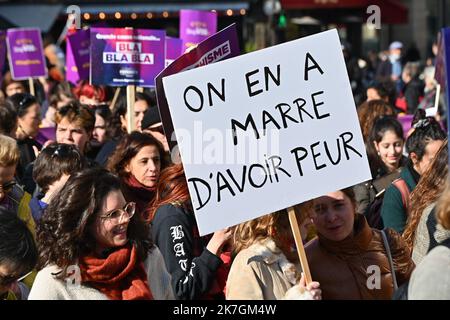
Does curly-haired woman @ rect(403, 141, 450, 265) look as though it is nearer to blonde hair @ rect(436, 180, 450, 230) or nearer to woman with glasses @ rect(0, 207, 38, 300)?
blonde hair @ rect(436, 180, 450, 230)

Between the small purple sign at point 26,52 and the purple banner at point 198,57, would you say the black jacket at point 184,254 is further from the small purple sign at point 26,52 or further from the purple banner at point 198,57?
the small purple sign at point 26,52

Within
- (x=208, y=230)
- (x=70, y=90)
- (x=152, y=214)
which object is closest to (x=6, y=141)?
(x=152, y=214)

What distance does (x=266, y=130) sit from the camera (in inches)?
170

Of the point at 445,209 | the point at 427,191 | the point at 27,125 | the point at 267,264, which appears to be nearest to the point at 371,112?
the point at 27,125

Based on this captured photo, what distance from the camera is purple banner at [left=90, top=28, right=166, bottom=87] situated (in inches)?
390

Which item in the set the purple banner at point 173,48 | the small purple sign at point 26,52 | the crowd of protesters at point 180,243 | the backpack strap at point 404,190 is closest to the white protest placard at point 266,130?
the crowd of protesters at point 180,243

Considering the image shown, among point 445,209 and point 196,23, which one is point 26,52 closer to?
point 196,23

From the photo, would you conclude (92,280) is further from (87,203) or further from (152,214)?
(152,214)

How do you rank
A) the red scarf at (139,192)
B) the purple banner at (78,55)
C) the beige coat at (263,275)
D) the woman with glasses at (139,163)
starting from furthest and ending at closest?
the purple banner at (78,55), the woman with glasses at (139,163), the red scarf at (139,192), the beige coat at (263,275)

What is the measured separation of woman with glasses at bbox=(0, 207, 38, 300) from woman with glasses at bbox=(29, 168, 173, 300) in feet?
0.28

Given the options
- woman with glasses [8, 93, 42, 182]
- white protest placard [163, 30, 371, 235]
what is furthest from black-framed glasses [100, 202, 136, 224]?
woman with glasses [8, 93, 42, 182]

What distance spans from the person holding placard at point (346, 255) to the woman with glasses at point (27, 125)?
4.23m

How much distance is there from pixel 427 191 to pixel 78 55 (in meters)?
7.53

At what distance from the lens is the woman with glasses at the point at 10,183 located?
5.63 m
